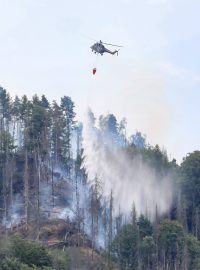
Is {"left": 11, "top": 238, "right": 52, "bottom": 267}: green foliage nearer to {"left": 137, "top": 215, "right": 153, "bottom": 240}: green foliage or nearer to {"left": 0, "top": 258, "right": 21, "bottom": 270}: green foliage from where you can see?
{"left": 0, "top": 258, "right": 21, "bottom": 270}: green foliage

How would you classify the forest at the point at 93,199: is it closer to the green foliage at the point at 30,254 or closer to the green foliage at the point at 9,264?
the green foliage at the point at 30,254

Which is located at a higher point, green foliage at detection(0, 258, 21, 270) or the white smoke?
the white smoke

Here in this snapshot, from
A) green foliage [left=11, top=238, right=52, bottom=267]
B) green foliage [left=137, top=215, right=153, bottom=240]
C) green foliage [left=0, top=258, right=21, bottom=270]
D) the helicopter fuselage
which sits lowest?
green foliage [left=0, top=258, right=21, bottom=270]

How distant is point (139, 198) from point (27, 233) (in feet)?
84.0

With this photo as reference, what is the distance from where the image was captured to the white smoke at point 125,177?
118 meters

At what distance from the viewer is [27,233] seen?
100562mm

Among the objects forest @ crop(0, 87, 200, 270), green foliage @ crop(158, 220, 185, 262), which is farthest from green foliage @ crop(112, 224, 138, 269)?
green foliage @ crop(158, 220, 185, 262)

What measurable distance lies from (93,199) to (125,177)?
15.5 m

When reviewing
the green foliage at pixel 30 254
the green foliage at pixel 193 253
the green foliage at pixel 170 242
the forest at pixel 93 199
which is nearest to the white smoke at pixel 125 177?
the forest at pixel 93 199

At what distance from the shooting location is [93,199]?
364ft

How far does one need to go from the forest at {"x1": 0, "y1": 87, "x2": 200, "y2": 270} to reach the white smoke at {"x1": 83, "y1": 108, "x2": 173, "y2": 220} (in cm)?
17

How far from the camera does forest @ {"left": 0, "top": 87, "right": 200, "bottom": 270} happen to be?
306 ft

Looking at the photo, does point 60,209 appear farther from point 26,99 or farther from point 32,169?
point 26,99

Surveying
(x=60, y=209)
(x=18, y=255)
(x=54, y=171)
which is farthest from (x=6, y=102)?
(x=18, y=255)
